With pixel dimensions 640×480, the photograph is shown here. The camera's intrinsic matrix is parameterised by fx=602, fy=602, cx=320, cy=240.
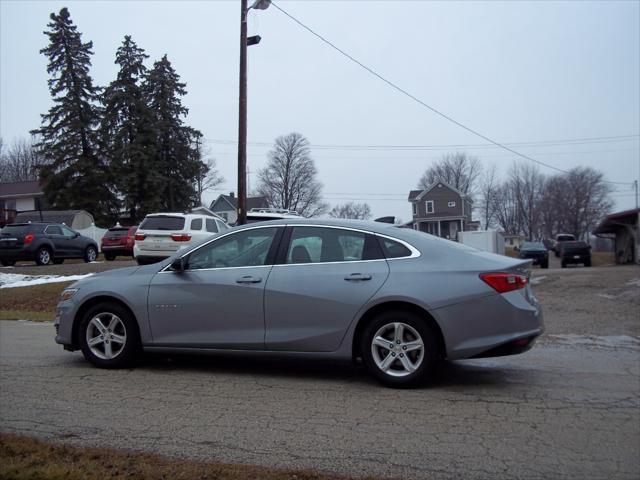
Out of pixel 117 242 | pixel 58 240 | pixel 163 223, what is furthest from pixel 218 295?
pixel 117 242

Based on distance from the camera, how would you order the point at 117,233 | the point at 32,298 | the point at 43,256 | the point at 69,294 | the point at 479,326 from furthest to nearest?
the point at 117,233 < the point at 43,256 < the point at 32,298 < the point at 69,294 < the point at 479,326

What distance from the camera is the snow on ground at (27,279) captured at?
17078mm

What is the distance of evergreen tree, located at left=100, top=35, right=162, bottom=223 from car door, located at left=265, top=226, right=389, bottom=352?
38670 mm

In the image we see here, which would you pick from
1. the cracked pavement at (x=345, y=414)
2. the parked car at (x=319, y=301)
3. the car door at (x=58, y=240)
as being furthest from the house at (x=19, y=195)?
the cracked pavement at (x=345, y=414)

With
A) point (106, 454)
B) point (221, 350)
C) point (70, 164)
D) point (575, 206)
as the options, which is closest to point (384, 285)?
point (221, 350)

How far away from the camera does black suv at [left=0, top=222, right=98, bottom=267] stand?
67.6ft

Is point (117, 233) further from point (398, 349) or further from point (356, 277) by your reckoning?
point (398, 349)

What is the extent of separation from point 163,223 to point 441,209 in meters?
50.2

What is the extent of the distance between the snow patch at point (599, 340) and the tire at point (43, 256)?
17872mm

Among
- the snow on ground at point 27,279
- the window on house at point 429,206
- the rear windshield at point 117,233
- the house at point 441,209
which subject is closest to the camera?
the snow on ground at point 27,279

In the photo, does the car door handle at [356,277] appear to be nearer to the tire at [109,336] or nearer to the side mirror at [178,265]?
the side mirror at [178,265]

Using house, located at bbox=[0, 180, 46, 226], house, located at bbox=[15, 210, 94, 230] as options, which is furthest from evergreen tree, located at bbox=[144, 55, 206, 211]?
house, located at bbox=[0, 180, 46, 226]

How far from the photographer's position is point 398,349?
18.0 feet

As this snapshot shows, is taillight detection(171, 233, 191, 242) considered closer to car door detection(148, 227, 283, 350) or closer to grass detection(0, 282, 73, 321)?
grass detection(0, 282, 73, 321)
